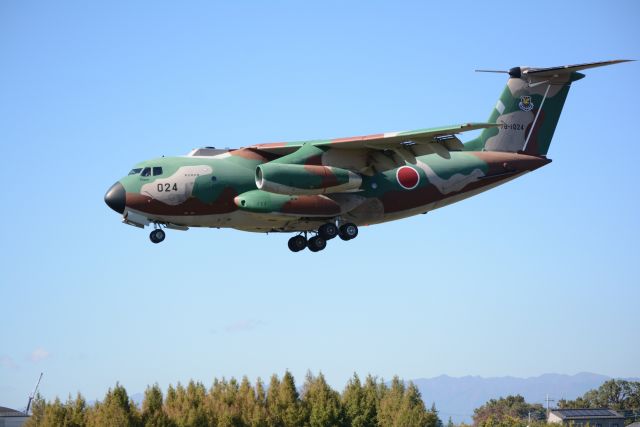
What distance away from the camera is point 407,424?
46719mm

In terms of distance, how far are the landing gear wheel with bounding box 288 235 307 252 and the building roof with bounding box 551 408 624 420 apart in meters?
58.3

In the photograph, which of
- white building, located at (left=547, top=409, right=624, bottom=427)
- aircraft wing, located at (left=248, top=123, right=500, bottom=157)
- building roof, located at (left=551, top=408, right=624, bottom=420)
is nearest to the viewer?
aircraft wing, located at (left=248, top=123, right=500, bottom=157)

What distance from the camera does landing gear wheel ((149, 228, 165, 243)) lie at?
35.7m

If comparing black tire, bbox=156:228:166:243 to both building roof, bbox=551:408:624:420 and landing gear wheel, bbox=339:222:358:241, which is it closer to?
A: landing gear wheel, bbox=339:222:358:241

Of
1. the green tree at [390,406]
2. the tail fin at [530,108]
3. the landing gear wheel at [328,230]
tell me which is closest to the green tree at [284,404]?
the green tree at [390,406]

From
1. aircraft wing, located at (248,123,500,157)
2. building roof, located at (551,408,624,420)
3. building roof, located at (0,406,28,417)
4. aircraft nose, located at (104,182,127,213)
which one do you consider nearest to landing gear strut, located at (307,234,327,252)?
aircraft wing, located at (248,123,500,157)

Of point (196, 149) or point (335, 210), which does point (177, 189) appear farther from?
point (335, 210)

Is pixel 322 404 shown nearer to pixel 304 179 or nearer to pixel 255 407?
pixel 255 407

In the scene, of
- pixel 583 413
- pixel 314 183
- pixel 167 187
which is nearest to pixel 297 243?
pixel 314 183

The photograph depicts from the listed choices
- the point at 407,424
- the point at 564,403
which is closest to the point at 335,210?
the point at 407,424

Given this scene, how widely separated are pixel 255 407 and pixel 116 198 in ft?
38.6

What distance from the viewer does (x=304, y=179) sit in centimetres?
3503

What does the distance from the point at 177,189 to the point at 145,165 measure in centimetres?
140

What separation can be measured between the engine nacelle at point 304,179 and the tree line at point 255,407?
901 cm
